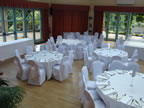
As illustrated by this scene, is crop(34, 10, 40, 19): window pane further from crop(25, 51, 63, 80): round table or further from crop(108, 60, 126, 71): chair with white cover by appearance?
crop(108, 60, 126, 71): chair with white cover

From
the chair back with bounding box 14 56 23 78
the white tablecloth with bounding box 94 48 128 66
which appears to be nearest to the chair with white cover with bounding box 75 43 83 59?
the white tablecloth with bounding box 94 48 128 66

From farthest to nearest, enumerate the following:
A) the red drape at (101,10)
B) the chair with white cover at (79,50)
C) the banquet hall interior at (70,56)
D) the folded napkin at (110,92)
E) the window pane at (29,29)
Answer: the red drape at (101,10) → the window pane at (29,29) → the chair with white cover at (79,50) → the banquet hall interior at (70,56) → the folded napkin at (110,92)

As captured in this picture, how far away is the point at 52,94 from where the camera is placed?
4.94 m

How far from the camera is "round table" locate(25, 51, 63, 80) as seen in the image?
5660mm

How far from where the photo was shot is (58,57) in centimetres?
617

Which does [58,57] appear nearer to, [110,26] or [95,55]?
[95,55]

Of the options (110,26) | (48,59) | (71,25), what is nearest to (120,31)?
(110,26)

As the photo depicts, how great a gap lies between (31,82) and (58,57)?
138 centimetres

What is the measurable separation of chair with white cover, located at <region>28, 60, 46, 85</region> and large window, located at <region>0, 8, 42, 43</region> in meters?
4.96

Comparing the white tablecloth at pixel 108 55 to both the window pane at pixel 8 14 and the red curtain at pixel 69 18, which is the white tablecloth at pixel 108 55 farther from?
the red curtain at pixel 69 18

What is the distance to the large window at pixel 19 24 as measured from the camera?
9292 mm

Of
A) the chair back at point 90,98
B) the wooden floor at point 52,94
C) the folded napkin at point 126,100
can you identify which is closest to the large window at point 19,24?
the wooden floor at point 52,94

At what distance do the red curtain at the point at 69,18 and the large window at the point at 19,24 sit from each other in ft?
4.62

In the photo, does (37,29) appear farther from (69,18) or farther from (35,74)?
(35,74)
